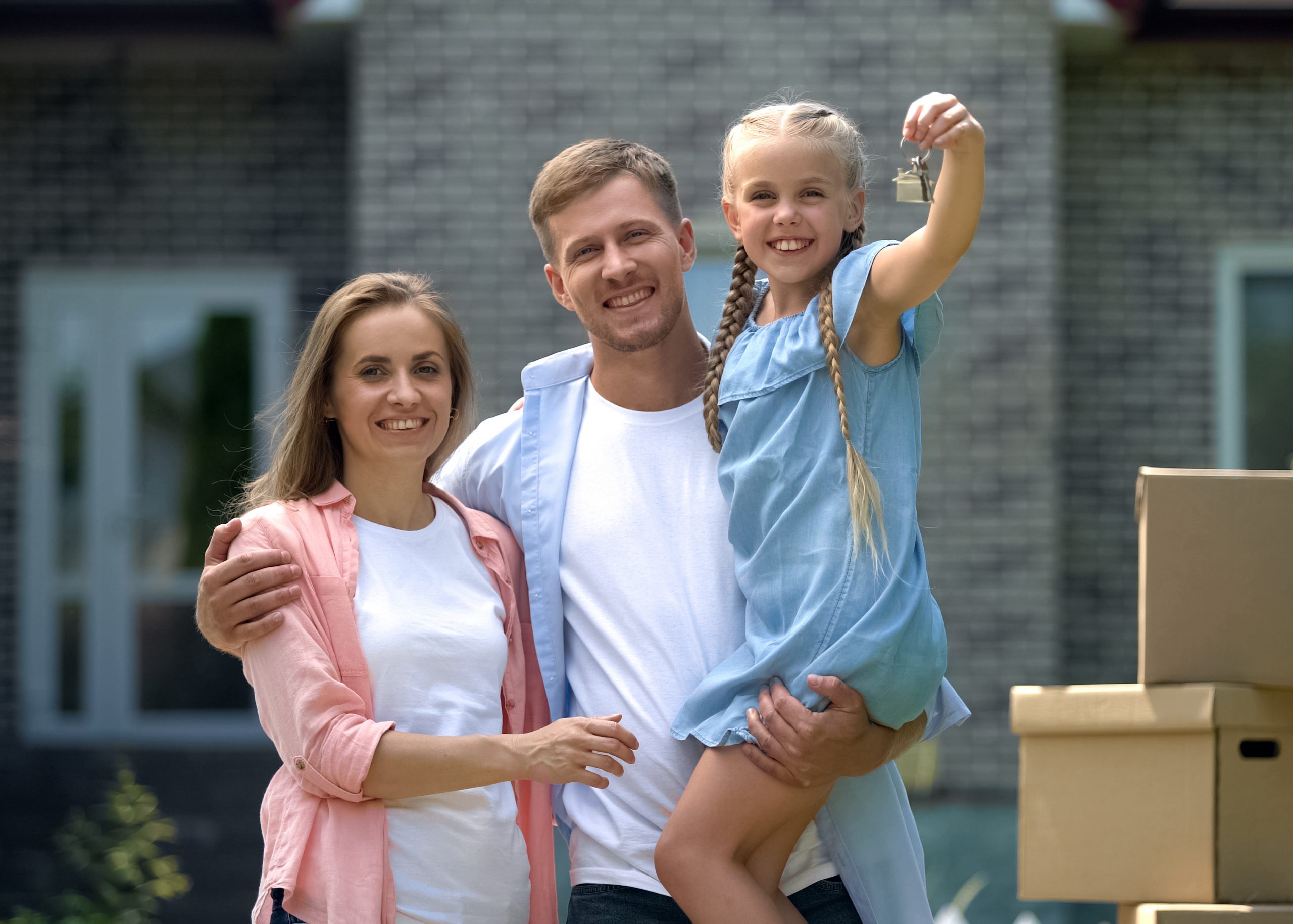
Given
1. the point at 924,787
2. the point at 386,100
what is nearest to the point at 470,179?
the point at 386,100

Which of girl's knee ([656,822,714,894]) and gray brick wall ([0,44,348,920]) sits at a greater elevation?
gray brick wall ([0,44,348,920])

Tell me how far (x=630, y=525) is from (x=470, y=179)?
4057 millimetres

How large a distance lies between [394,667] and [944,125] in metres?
1.12

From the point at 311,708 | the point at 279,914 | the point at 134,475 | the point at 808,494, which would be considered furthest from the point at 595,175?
the point at 134,475

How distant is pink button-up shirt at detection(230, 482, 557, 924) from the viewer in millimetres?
1934

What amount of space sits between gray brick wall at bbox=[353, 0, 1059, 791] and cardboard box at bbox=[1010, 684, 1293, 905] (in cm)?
323

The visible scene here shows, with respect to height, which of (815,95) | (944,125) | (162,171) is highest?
(815,95)

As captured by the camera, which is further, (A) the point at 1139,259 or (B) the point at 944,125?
(A) the point at 1139,259

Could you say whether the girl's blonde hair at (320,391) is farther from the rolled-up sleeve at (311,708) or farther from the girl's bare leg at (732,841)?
the girl's bare leg at (732,841)

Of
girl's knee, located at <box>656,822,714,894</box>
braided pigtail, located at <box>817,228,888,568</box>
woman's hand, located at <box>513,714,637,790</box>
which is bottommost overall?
girl's knee, located at <box>656,822,714,894</box>

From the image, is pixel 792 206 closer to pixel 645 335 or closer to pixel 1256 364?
pixel 645 335

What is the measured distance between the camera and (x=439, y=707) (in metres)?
2.05

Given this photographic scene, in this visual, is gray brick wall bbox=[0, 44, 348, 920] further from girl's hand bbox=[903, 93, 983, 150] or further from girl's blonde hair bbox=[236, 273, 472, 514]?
girl's hand bbox=[903, 93, 983, 150]

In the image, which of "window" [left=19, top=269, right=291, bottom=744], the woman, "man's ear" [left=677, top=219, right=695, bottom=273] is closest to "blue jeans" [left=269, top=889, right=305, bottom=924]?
the woman
